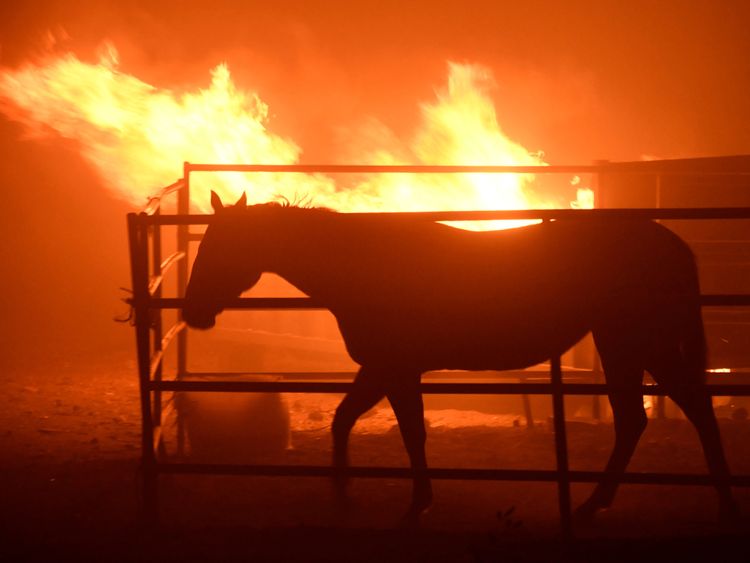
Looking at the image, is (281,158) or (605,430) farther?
(281,158)

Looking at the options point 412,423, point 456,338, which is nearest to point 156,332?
point 412,423

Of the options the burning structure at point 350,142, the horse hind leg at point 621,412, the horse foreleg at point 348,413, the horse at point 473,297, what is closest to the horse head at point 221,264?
the horse at point 473,297

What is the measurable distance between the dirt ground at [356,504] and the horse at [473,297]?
32 cm

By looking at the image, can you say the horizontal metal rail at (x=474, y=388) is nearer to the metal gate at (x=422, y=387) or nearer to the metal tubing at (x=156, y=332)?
the metal gate at (x=422, y=387)

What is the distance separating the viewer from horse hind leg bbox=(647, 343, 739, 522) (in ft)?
12.2

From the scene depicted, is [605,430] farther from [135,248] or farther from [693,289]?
[135,248]

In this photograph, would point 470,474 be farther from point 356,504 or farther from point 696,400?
point 696,400

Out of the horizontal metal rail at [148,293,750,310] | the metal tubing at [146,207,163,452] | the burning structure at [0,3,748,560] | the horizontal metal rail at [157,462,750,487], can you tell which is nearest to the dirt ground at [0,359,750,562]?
the horizontal metal rail at [157,462,750,487]

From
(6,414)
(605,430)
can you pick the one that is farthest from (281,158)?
(605,430)

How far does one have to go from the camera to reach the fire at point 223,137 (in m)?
9.47

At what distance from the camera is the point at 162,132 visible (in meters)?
10.0

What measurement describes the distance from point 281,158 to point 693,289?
7.58 metres

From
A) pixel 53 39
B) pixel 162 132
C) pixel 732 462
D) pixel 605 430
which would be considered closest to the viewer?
pixel 732 462

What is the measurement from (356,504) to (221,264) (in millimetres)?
1546
